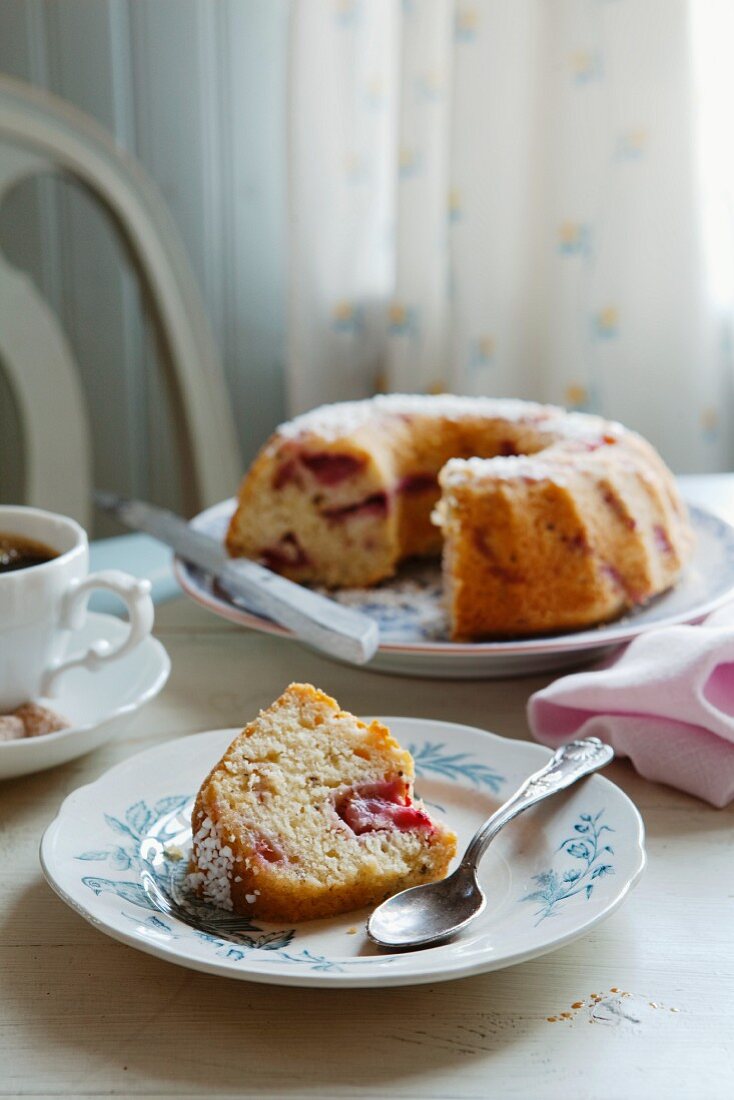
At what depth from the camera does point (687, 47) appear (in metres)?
2.18

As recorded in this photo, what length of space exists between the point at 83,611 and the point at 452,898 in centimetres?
44

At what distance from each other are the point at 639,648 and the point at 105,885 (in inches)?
19.8

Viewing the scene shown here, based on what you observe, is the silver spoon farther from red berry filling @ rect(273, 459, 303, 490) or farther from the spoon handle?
red berry filling @ rect(273, 459, 303, 490)

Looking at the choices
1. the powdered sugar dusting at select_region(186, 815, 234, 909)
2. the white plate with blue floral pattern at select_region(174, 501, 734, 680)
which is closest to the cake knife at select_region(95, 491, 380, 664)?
the white plate with blue floral pattern at select_region(174, 501, 734, 680)

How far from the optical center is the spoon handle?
0.73 meters

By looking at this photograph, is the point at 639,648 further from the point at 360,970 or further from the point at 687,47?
the point at 687,47

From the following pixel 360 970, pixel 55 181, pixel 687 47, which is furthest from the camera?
pixel 55 181

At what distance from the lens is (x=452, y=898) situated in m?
0.69

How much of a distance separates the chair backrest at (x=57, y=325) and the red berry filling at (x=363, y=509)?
0.47 metres

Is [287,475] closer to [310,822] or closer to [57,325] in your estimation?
[57,325]

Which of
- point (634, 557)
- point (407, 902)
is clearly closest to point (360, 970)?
point (407, 902)

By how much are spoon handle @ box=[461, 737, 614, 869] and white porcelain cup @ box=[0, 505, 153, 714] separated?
36 centimetres

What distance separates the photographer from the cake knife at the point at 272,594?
3.47ft

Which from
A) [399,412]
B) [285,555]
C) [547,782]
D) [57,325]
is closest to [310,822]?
[547,782]
